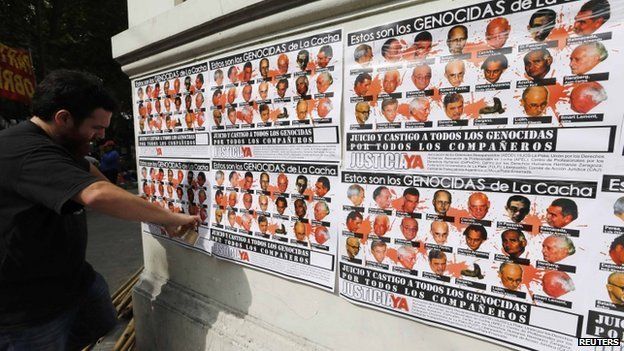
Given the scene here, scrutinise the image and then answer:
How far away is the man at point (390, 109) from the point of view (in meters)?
1.55

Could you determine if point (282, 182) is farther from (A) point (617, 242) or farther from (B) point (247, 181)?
(A) point (617, 242)

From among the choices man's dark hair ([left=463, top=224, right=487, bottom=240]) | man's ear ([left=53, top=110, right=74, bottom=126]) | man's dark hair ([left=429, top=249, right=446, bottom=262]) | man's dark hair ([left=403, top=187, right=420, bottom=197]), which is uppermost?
man's ear ([left=53, top=110, right=74, bottom=126])

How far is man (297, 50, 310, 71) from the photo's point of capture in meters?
1.83

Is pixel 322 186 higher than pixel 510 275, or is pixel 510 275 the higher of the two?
pixel 322 186

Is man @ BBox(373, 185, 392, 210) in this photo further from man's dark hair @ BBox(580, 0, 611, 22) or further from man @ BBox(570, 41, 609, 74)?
man's dark hair @ BBox(580, 0, 611, 22)


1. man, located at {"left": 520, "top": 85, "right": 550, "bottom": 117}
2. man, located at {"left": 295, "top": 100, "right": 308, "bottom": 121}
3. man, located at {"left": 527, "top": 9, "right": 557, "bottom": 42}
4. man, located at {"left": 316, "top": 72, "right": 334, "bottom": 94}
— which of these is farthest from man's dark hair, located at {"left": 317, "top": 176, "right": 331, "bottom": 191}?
man, located at {"left": 527, "top": 9, "right": 557, "bottom": 42}

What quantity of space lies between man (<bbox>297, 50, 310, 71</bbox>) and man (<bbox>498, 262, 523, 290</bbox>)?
50.9 inches

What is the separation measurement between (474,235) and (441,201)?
182 mm

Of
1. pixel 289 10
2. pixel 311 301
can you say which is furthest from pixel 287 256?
pixel 289 10

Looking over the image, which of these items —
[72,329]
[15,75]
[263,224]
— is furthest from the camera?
[15,75]

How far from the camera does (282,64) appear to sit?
1.94m

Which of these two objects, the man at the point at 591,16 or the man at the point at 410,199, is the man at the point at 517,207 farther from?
the man at the point at 591,16

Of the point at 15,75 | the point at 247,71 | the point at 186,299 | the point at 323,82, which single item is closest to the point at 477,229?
the point at 323,82

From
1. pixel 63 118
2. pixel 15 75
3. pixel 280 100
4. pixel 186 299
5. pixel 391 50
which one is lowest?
pixel 186 299
